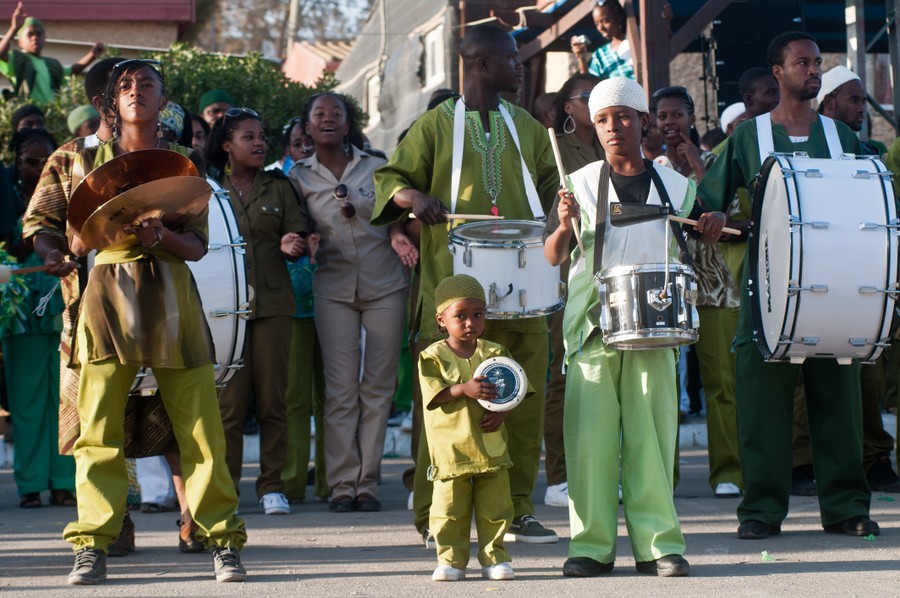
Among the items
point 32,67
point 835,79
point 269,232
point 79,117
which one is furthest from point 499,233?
point 32,67

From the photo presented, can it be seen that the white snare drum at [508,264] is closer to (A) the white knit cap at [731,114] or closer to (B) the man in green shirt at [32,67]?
(A) the white knit cap at [731,114]

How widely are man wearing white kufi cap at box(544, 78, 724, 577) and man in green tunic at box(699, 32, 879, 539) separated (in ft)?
2.88

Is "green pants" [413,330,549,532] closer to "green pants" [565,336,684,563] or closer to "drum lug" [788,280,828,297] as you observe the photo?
"green pants" [565,336,684,563]

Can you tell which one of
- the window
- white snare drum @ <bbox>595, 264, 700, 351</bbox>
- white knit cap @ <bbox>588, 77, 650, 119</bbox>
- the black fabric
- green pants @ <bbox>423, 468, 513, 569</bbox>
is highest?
the window

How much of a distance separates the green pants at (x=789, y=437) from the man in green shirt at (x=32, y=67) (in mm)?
9654

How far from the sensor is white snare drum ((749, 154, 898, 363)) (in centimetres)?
664

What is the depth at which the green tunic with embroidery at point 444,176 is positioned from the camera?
745cm

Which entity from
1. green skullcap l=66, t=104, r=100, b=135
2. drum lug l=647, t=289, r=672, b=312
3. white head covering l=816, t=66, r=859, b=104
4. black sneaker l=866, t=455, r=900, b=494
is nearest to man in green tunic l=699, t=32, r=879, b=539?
drum lug l=647, t=289, r=672, b=312

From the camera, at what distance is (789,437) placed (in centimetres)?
727

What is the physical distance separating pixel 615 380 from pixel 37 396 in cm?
455

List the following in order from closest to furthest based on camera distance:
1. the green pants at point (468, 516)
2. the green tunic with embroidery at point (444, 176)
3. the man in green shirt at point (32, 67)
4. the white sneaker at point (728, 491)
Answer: the green pants at point (468, 516), the green tunic with embroidery at point (444, 176), the white sneaker at point (728, 491), the man in green shirt at point (32, 67)

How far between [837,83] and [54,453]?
18.2 feet

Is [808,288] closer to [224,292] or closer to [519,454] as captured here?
[519,454]

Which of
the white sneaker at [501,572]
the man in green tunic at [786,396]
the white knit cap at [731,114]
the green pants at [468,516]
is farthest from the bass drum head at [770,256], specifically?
the white knit cap at [731,114]
